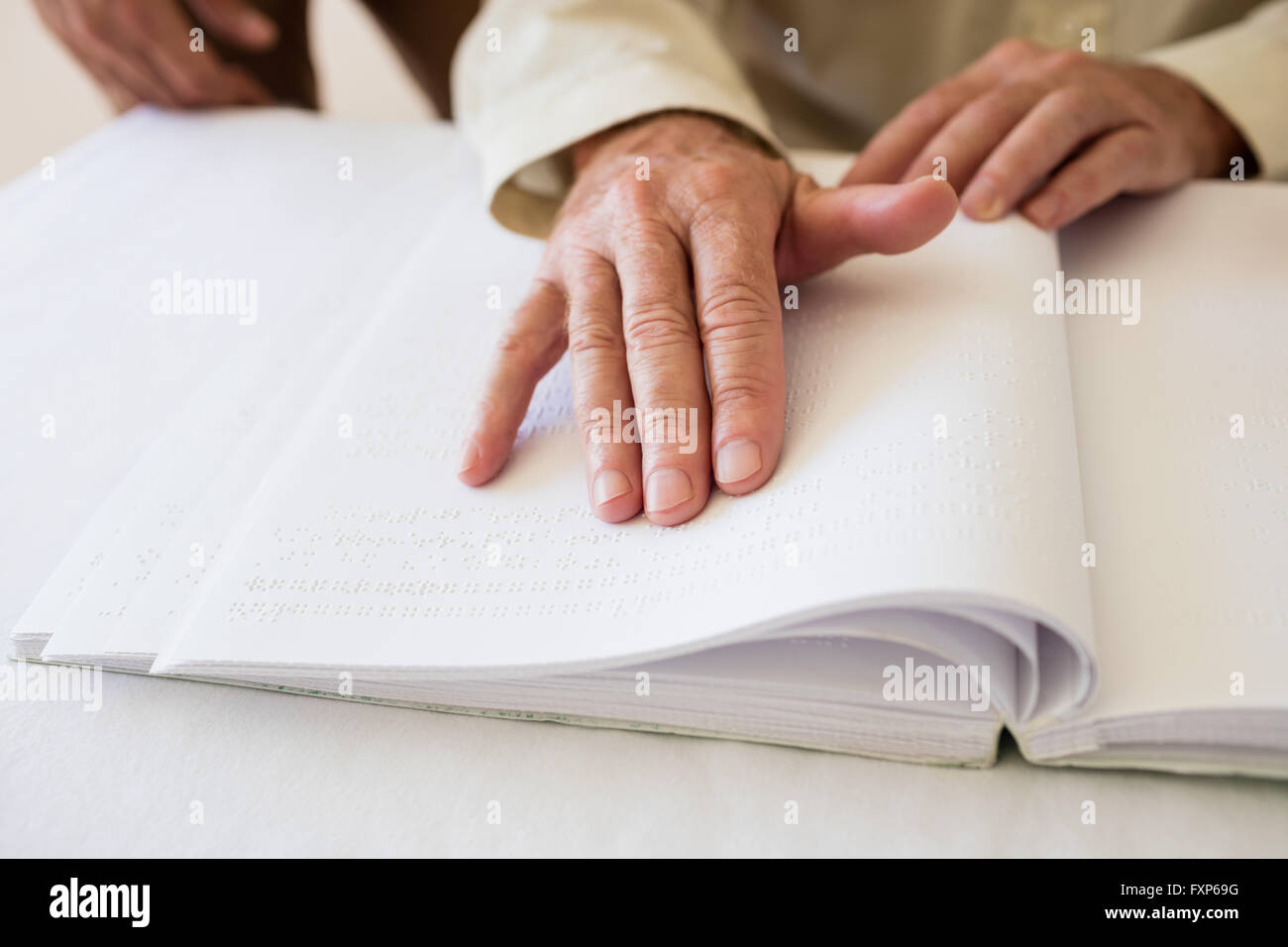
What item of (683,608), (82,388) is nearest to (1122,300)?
(683,608)

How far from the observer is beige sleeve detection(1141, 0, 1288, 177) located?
2.78ft

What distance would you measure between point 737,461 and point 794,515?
0.18 ft

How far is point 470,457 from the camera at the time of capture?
1.89 feet

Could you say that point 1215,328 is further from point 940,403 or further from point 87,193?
point 87,193

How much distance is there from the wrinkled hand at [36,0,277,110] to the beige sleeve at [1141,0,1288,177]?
991mm

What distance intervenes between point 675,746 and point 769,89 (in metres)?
0.99

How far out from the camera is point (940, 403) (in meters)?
0.52
